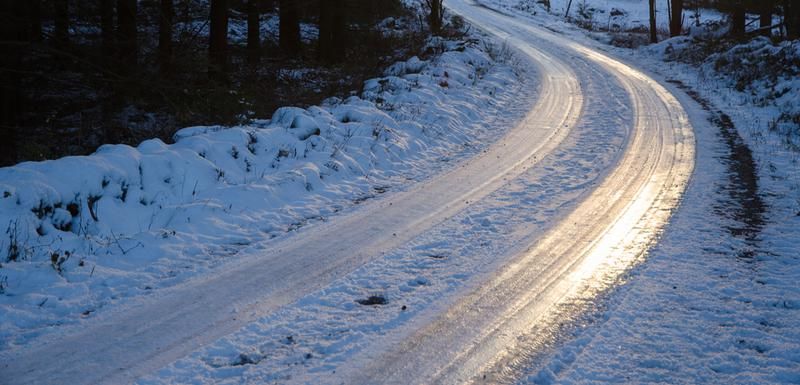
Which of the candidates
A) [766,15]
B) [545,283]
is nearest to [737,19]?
[766,15]

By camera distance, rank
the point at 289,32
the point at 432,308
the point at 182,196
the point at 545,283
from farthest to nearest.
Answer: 1. the point at 289,32
2. the point at 182,196
3. the point at 545,283
4. the point at 432,308

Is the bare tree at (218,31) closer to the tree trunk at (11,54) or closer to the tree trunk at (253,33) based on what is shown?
the tree trunk at (253,33)

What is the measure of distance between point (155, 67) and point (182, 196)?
28.4 ft

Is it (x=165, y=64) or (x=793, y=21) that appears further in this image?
(x=793, y=21)

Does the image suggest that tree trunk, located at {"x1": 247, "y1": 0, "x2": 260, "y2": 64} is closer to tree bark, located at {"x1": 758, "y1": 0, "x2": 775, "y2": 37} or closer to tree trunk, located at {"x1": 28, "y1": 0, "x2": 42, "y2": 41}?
tree trunk, located at {"x1": 28, "y1": 0, "x2": 42, "y2": 41}

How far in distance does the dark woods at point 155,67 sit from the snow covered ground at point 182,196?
0.96 metres

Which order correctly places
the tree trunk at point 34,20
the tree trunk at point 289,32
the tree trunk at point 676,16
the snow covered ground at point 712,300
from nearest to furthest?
→ 1. the snow covered ground at point 712,300
2. the tree trunk at point 34,20
3. the tree trunk at point 289,32
4. the tree trunk at point 676,16

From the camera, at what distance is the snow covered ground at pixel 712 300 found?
401 centimetres

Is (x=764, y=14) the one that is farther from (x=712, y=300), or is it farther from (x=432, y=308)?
(x=432, y=308)

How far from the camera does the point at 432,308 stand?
192 inches

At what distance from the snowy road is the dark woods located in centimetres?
289

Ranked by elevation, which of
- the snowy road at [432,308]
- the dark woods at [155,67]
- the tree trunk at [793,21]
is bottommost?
the snowy road at [432,308]

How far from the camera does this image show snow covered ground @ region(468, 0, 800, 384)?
13.1 ft

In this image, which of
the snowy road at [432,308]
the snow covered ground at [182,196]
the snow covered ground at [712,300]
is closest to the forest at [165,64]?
the snow covered ground at [182,196]
